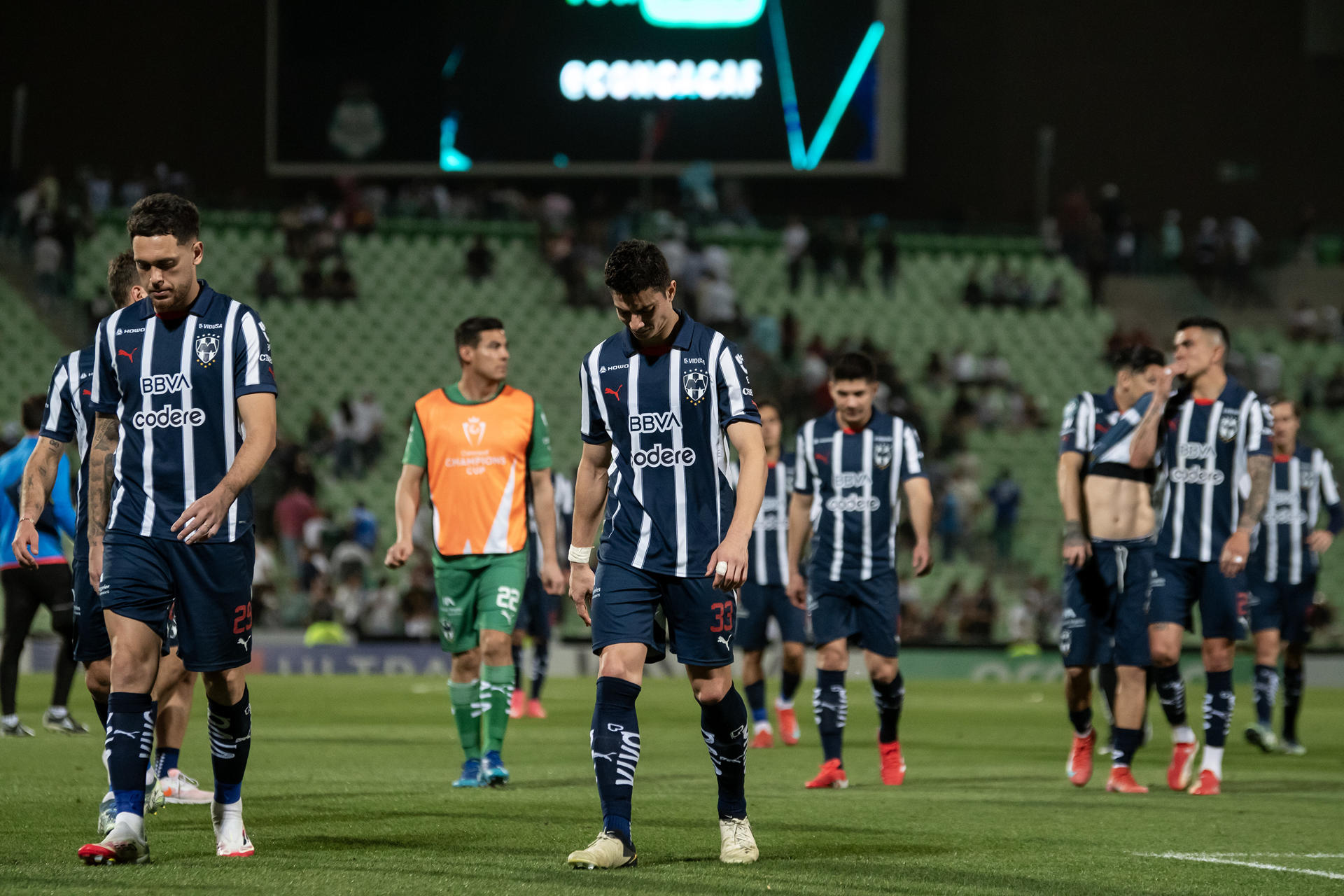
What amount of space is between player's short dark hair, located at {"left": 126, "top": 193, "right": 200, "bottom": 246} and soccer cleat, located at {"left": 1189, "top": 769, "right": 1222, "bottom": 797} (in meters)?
6.07

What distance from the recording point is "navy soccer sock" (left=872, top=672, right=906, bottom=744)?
9.76 m

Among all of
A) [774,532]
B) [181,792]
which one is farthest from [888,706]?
[181,792]

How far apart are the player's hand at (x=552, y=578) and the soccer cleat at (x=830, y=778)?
1679 mm

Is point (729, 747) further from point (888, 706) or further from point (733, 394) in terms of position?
point (888, 706)

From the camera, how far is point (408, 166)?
30266 mm

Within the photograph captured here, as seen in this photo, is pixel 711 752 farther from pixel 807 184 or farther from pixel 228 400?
pixel 807 184

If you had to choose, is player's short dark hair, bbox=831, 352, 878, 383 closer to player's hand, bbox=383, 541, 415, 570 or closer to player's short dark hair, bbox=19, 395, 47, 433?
player's hand, bbox=383, 541, 415, 570

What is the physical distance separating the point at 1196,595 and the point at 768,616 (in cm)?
379

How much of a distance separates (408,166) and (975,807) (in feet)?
77.6

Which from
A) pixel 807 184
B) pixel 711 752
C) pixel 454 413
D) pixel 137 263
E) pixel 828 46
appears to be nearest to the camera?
pixel 137 263

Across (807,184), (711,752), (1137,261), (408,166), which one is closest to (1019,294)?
(1137,261)

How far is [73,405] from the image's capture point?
6.73 metres

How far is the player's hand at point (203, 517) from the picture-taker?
5586 mm

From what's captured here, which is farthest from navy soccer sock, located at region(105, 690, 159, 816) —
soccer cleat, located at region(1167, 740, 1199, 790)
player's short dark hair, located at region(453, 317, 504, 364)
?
soccer cleat, located at region(1167, 740, 1199, 790)
